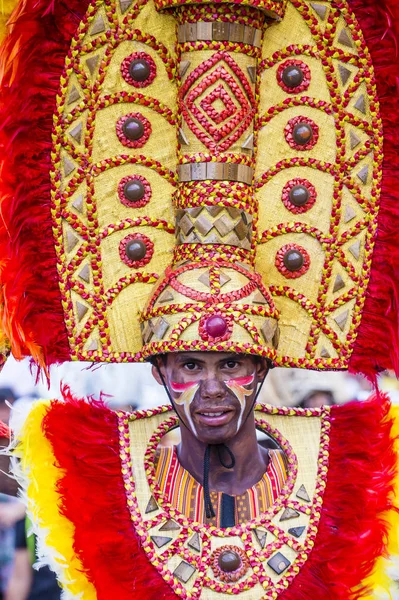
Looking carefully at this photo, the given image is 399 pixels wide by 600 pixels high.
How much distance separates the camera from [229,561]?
167 inches

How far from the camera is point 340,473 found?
445cm

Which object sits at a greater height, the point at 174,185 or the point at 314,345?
the point at 174,185

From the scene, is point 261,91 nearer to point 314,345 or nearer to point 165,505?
point 314,345

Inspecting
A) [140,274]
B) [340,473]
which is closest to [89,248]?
[140,274]

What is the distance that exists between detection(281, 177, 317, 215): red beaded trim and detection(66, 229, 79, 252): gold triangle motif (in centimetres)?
78

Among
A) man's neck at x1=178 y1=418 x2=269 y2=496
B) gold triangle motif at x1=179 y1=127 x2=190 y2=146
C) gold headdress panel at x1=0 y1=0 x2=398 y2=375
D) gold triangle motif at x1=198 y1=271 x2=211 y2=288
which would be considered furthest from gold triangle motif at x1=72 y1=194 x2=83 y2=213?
man's neck at x1=178 y1=418 x2=269 y2=496

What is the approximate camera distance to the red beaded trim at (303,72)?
440cm

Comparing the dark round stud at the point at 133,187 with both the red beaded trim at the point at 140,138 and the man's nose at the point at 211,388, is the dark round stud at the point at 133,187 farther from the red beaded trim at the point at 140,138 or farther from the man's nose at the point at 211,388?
the man's nose at the point at 211,388

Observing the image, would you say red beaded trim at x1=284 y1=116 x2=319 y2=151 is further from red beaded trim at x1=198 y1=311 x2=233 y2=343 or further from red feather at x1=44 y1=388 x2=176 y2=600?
red feather at x1=44 y1=388 x2=176 y2=600

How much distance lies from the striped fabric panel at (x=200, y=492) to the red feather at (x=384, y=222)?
20.1 inches

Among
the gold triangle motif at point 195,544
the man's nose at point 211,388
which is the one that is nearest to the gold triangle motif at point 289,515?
the gold triangle motif at point 195,544

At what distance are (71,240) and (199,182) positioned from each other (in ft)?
1.73

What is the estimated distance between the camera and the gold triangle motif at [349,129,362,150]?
442cm

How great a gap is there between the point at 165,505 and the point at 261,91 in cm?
155
